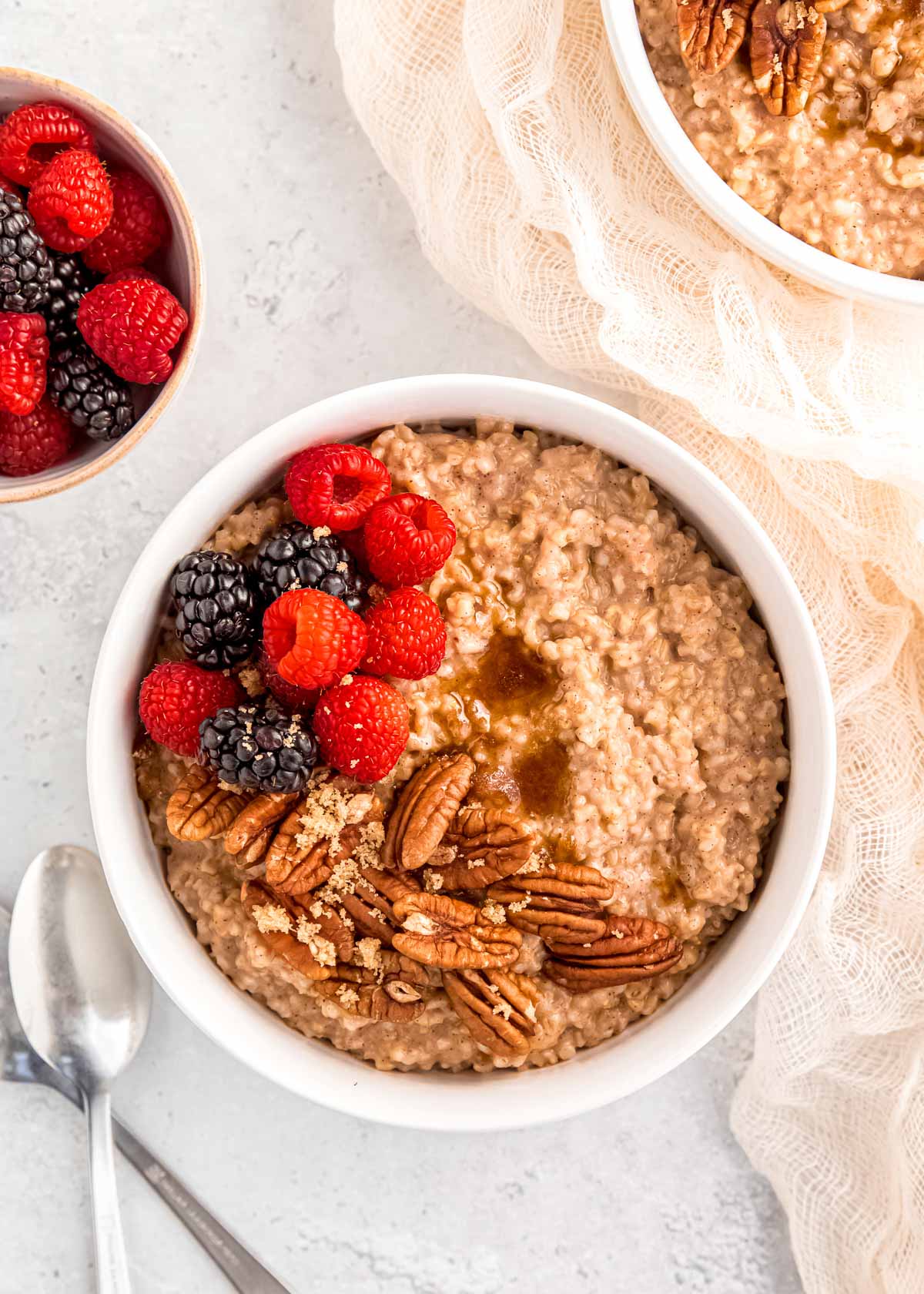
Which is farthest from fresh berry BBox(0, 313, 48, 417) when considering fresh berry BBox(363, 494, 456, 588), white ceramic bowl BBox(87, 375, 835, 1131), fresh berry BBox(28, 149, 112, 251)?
fresh berry BBox(363, 494, 456, 588)

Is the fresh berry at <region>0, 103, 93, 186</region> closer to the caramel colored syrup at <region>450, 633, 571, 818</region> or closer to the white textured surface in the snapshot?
the white textured surface

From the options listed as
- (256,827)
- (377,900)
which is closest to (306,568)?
(256,827)

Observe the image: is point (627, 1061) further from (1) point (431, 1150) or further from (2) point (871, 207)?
(2) point (871, 207)

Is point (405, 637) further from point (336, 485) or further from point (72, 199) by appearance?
point (72, 199)

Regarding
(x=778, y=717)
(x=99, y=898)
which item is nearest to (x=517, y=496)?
(x=778, y=717)

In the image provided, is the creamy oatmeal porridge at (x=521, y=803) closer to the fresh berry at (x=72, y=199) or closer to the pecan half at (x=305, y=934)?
the pecan half at (x=305, y=934)

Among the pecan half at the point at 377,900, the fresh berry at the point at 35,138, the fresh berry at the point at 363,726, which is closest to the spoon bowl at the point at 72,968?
the pecan half at the point at 377,900
